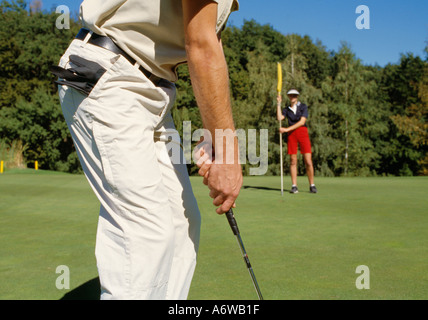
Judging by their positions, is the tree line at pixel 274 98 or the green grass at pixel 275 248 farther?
the tree line at pixel 274 98

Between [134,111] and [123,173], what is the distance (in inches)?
10.9

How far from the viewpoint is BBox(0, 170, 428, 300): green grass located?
3186 mm

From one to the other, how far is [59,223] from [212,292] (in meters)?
3.37

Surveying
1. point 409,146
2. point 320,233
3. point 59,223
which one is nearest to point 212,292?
point 320,233

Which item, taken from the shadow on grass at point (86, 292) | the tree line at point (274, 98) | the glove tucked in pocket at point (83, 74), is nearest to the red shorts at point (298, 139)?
the shadow on grass at point (86, 292)

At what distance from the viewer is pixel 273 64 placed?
41.1 meters

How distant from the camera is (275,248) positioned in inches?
172

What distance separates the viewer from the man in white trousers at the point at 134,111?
195 centimetres

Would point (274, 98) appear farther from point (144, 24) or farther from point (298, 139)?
point (144, 24)

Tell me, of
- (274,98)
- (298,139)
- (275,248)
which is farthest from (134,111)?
(274,98)

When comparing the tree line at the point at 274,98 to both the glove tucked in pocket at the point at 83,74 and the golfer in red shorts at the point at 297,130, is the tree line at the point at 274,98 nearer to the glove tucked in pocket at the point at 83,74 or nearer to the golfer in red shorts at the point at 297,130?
the golfer in red shorts at the point at 297,130

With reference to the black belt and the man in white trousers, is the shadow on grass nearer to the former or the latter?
the man in white trousers

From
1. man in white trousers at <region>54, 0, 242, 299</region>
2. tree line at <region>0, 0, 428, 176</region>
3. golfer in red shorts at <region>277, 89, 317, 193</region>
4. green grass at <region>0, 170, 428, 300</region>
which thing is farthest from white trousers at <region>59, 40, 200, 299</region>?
tree line at <region>0, 0, 428, 176</region>

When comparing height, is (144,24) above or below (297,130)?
above
